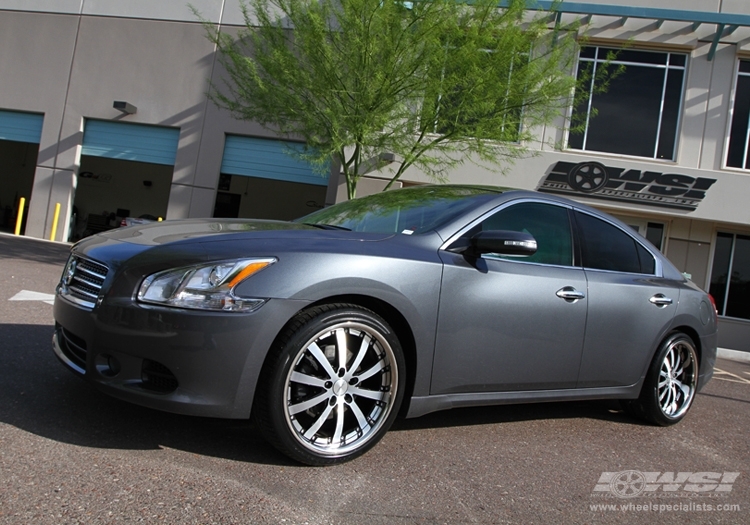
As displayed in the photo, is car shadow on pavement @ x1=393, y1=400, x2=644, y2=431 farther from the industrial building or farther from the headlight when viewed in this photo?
the industrial building

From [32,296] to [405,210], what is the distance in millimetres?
4674

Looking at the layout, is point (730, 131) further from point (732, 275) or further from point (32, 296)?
point (32, 296)

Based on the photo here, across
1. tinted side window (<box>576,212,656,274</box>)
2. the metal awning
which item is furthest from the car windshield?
the metal awning

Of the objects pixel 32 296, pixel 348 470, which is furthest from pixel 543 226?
pixel 32 296

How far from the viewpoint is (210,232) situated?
3066 mm

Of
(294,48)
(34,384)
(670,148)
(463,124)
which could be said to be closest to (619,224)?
(34,384)

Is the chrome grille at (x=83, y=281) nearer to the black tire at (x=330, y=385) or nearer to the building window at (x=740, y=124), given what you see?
the black tire at (x=330, y=385)

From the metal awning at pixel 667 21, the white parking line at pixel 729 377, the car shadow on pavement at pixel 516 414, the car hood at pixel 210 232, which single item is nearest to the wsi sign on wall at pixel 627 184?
the metal awning at pixel 667 21

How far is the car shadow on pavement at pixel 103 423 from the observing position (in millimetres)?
2820

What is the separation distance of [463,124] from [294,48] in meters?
→ 3.48

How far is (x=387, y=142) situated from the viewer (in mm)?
11641

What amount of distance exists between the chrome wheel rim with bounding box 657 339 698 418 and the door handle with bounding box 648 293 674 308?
12.3 inches

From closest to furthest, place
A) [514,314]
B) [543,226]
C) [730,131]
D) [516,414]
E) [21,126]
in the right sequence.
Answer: [514,314], [543,226], [516,414], [730,131], [21,126]

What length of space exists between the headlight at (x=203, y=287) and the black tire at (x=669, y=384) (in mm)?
2930
